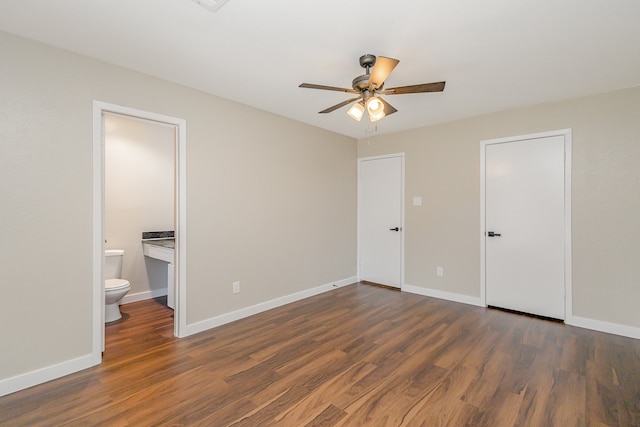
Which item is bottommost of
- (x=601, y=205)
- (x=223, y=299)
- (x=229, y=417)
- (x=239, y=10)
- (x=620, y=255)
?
(x=229, y=417)

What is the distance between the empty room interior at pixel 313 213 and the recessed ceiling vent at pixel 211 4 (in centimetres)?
1

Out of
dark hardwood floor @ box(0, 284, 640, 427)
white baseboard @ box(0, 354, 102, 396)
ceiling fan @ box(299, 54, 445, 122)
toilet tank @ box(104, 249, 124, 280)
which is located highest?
ceiling fan @ box(299, 54, 445, 122)

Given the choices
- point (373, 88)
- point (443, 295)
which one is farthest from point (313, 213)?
point (373, 88)

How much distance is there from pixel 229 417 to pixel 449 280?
3.28 m

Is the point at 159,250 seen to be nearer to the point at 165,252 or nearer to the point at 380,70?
the point at 165,252

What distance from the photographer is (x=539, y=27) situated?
1.95 metres

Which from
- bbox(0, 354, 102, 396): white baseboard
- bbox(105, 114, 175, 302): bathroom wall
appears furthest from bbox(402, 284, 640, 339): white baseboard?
bbox(105, 114, 175, 302): bathroom wall

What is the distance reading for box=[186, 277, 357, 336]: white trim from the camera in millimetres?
3018

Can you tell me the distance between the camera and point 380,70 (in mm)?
1957

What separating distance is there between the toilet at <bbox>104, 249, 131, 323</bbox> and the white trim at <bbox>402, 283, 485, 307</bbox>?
369 cm

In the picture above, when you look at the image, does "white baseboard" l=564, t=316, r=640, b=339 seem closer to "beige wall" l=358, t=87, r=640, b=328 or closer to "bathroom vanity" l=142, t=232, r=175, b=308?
"beige wall" l=358, t=87, r=640, b=328

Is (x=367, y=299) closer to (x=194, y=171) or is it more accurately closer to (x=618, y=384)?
(x=618, y=384)

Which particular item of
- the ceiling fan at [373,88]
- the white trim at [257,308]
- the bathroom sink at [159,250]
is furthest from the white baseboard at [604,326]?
the bathroom sink at [159,250]

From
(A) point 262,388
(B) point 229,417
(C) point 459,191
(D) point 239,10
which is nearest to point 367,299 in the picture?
(C) point 459,191
